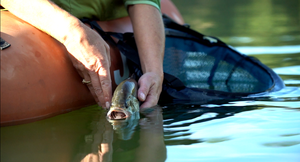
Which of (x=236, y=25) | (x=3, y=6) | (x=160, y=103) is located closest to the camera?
(x=3, y=6)

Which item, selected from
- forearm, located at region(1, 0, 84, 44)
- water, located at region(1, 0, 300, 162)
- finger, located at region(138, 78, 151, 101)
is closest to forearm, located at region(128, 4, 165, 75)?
finger, located at region(138, 78, 151, 101)

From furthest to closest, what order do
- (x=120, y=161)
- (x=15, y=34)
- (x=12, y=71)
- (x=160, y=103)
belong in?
1. (x=160, y=103)
2. (x=15, y=34)
3. (x=12, y=71)
4. (x=120, y=161)

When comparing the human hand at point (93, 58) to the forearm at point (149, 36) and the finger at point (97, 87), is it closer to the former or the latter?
the finger at point (97, 87)

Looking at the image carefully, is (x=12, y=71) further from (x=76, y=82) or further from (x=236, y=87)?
(x=236, y=87)

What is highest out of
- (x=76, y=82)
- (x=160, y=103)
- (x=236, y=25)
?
(x=236, y=25)

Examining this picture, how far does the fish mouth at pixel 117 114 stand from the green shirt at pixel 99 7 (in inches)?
33.8

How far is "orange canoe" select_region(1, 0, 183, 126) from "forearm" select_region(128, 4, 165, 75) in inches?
17.7

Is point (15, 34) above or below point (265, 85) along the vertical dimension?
above

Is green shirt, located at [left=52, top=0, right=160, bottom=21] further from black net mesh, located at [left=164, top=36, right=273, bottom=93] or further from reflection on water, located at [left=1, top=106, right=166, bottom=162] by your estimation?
reflection on water, located at [left=1, top=106, right=166, bottom=162]

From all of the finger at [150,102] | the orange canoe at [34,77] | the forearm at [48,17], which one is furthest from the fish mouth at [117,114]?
the forearm at [48,17]

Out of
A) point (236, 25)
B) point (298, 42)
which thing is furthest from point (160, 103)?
point (236, 25)

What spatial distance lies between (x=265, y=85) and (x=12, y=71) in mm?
1815

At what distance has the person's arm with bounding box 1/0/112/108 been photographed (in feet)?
6.48

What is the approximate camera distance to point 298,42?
475 cm
